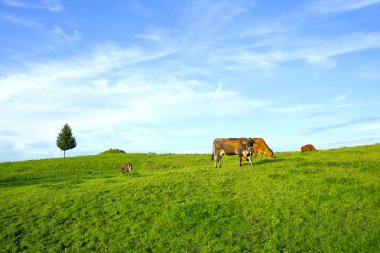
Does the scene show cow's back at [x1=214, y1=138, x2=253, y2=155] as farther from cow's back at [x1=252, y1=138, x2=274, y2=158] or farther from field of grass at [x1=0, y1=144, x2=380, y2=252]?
cow's back at [x1=252, y1=138, x2=274, y2=158]

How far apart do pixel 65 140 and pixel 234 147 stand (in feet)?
195

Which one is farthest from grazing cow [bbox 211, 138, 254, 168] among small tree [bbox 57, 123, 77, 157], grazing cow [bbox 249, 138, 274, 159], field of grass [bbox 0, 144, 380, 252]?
small tree [bbox 57, 123, 77, 157]

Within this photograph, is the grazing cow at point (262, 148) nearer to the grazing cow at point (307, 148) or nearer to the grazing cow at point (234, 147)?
the grazing cow at point (234, 147)

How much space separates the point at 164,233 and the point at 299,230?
6180 mm

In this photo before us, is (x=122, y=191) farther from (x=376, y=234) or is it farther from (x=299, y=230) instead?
(x=376, y=234)

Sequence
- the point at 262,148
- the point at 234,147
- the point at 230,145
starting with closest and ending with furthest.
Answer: the point at 234,147 → the point at 230,145 → the point at 262,148

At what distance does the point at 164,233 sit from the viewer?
1548 centimetres

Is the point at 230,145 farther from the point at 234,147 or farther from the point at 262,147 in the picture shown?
the point at 262,147

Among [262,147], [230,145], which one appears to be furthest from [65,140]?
[230,145]

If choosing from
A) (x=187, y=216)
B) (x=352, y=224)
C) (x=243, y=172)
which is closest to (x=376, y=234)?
(x=352, y=224)

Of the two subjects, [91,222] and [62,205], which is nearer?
[91,222]

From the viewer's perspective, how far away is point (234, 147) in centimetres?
2691

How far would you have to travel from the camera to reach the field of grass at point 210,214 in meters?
14.6

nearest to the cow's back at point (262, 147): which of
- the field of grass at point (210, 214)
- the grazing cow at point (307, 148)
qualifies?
the grazing cow at point (307, 148)
